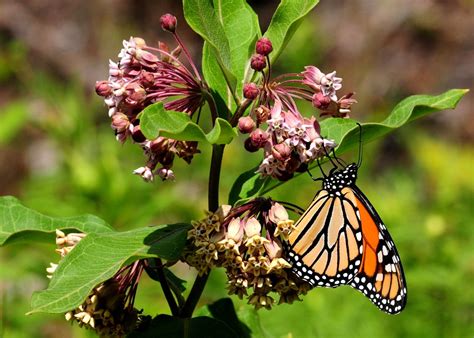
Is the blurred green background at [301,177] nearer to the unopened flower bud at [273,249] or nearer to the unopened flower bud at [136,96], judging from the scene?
the unopened flower bud at [273,249]

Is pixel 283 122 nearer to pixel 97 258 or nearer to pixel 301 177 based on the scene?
pixel 97 258

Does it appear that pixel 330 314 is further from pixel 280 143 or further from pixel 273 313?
pixel 280 143

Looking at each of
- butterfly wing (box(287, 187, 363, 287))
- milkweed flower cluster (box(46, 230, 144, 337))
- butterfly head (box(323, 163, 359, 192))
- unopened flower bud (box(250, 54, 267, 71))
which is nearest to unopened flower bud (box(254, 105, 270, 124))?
unopened flower bud (box(250, 54, 267, 71))

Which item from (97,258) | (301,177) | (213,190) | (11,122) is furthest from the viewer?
(11,122)

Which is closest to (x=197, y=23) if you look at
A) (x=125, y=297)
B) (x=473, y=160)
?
(x=125, y=297)

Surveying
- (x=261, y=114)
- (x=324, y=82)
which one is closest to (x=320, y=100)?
(x=324, y=82)

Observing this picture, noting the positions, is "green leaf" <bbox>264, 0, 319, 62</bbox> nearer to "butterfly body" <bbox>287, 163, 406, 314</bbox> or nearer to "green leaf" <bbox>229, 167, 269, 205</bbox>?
"green leaf" <bbox>229, 167, 269, 205</bbox>

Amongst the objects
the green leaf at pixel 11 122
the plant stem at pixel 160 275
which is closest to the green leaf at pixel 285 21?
the plant stem at pixel 160 275
